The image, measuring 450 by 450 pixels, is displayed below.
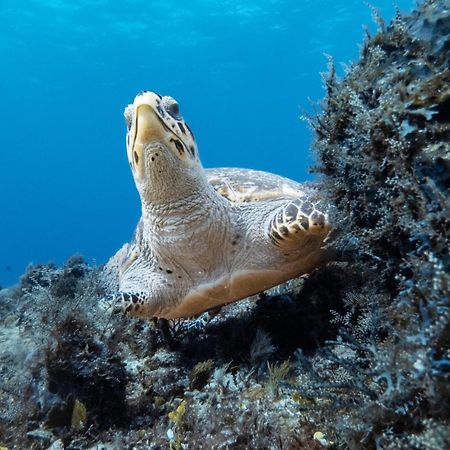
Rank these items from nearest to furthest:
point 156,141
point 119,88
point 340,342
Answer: point 340,342 < point 156,141 < point 119,88

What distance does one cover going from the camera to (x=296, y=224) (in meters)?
2.91

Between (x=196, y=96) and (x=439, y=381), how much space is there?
85.1 m

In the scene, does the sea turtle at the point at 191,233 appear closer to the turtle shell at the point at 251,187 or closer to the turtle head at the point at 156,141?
the turtle head at the point at 156,141

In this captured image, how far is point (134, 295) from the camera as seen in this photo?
11.3 feet

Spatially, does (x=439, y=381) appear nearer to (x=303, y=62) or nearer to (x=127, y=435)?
(x=127, y=435)

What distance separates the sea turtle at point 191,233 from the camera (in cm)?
306

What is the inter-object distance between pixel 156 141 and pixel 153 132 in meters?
0.07

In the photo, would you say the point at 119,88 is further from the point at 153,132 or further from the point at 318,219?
the point at 318,219

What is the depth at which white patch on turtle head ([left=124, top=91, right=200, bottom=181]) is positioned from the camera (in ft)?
9.82

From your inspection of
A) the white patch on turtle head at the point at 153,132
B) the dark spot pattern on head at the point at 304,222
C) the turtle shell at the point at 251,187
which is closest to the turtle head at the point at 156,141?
the white patch on turtle head at the point at 153,132

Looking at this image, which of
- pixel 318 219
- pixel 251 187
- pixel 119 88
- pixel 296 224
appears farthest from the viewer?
pixel 119 88

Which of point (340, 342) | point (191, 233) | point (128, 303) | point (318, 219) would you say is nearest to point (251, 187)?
point (191, 233)

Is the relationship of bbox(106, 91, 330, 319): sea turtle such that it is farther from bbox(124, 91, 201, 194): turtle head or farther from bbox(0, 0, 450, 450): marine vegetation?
bbox(0, 0, 450, 450): marine vegetation

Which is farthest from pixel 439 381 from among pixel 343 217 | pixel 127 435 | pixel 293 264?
pixel 293 264
